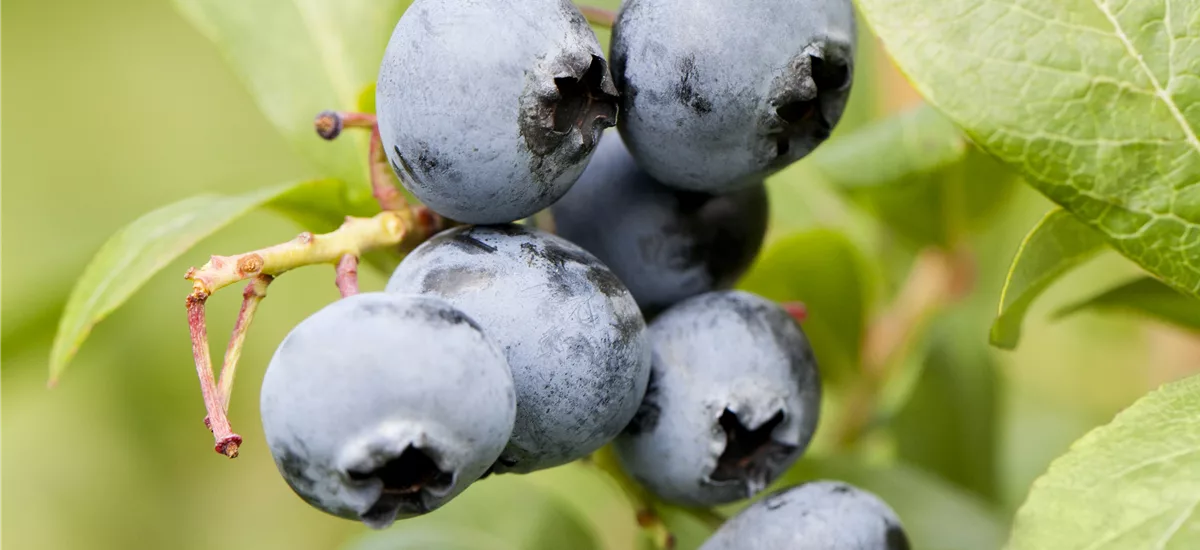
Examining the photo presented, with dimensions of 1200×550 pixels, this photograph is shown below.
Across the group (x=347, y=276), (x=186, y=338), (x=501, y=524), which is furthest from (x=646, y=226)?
(x=186, y=338)

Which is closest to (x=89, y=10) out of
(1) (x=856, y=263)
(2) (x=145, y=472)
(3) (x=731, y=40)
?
(2) (x=145, y=472)

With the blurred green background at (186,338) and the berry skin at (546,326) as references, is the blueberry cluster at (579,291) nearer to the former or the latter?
the berry skin at (546,326)

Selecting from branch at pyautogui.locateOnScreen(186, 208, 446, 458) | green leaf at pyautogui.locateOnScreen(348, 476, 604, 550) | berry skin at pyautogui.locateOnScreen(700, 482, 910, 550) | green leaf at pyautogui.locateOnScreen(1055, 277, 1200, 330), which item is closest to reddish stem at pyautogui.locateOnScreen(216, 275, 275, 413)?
branch at pyautogui.locateOnScreen(186, 208, 446, 458)

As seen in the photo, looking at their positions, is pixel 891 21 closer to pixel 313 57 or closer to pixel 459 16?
pixel 459 16

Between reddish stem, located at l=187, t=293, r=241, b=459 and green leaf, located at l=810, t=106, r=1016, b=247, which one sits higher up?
reddish stem, located at l=187, t=293, r=241, b=459

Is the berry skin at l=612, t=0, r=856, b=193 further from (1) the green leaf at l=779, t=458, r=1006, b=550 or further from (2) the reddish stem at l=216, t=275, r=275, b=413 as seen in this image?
(1) the green leaf at l=779, t=458, r=1006, b=550
